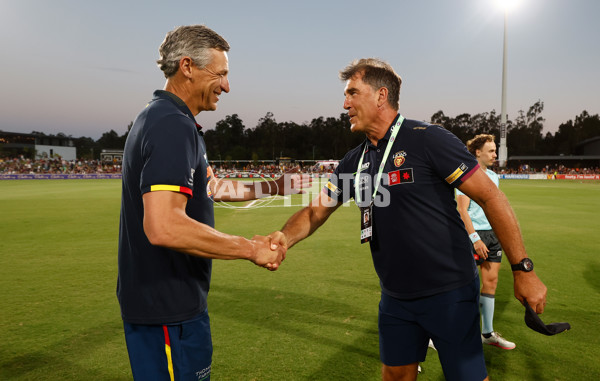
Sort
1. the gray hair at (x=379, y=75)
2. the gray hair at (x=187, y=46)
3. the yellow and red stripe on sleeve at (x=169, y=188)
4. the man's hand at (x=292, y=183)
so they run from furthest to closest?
the man's hand at (x=292, y=183)
the gray hair at (x=379, y=75)
the gray hair at (x=187, y=46)
the yellow and red stripe on sleeve at (x=169, y=188)

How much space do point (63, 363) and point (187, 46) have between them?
4066 mm

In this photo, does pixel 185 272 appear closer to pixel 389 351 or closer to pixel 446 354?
pixel 389 351

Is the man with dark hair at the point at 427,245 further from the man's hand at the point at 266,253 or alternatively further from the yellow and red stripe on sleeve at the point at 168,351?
the yellow and red stripe on sleeve at the point at 168,351

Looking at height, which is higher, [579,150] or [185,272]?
[579,150]

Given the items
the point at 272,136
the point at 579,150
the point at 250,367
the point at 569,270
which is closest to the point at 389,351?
the point at 250,367

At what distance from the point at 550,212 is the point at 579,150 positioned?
323 ft

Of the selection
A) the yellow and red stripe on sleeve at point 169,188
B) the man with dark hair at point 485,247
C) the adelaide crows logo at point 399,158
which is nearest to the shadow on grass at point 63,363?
the yellow and red stripe on sleeve at point 169,188

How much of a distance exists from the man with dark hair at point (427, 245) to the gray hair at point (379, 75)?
0.27 ft

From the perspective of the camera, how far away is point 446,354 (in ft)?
8.36

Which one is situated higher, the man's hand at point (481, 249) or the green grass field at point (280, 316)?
the man's hand at point (481, 249)

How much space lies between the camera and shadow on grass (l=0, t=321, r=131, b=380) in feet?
13.2

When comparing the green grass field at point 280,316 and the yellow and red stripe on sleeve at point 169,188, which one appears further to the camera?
the green grass field at point 280,316

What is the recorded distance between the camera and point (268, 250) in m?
2.48

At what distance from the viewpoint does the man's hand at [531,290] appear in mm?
2340
